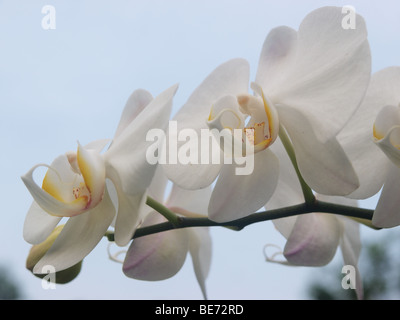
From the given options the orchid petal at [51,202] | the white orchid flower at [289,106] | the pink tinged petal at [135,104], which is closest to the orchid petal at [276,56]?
the white orchid flower at [289,106]

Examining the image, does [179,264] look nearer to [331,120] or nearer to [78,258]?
[78,258]

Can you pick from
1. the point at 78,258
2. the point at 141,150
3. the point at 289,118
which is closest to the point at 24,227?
the point at 78,258

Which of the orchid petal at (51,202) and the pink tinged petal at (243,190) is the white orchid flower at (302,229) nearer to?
the pink tinged petal at (243,190)

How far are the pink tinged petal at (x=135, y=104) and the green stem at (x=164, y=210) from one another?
8 centimetres

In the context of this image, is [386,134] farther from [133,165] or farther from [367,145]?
[133,165]

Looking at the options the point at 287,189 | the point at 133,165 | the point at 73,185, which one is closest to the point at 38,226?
the point at 73,185

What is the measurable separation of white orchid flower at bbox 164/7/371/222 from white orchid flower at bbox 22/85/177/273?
0.14ft

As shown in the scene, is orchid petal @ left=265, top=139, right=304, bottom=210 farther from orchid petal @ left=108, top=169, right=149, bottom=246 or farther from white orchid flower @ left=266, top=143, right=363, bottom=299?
orchid petal @ left=108, top=169, right=149, bottom=246

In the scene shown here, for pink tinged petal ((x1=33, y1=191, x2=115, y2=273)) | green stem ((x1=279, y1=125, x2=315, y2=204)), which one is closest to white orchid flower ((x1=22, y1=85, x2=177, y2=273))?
pink tinged petal ((x1=33, y1=191, x2=115, y2=273))

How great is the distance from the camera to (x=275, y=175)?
484 millimetres

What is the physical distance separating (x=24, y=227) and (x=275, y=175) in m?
0.28

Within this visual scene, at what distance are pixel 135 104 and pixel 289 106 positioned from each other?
0.54ft

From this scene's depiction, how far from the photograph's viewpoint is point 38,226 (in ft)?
1.80
